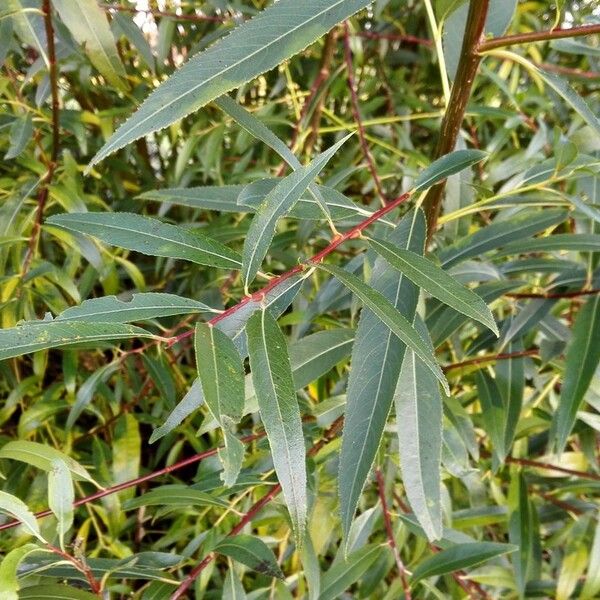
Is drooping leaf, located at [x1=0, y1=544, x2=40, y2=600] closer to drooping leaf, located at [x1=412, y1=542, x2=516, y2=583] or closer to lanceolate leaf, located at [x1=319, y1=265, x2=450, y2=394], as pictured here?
lanceolate leaf, located at [x1=319, y1=265, x2=450, y2=394]

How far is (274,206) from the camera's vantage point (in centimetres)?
41

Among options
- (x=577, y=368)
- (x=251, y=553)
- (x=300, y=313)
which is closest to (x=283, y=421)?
(x=251, y=553)

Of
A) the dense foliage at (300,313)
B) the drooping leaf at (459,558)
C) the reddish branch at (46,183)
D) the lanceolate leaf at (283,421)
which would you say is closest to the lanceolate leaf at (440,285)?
the dense foliage at (300,313)

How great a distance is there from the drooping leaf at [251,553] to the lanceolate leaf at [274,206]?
0.29m

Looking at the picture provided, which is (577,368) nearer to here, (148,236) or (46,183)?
(148,236)

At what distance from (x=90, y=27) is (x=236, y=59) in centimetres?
32

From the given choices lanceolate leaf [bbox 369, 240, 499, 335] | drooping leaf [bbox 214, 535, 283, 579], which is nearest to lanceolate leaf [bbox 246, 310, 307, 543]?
lanceolate leaf [bbox 369, 240, 499, 335]

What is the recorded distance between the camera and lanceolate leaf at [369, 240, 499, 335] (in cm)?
42

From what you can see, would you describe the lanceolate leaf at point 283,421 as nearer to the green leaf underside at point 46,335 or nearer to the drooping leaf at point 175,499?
the green leaf underside at point 46,335

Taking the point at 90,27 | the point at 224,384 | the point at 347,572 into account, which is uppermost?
the point at 90,27

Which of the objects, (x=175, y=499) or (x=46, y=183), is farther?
(x=46, y=183)

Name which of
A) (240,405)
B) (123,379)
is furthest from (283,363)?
(123,379)

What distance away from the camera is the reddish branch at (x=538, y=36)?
42 centimetres

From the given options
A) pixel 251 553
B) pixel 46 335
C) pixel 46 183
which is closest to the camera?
pixel 46 335
